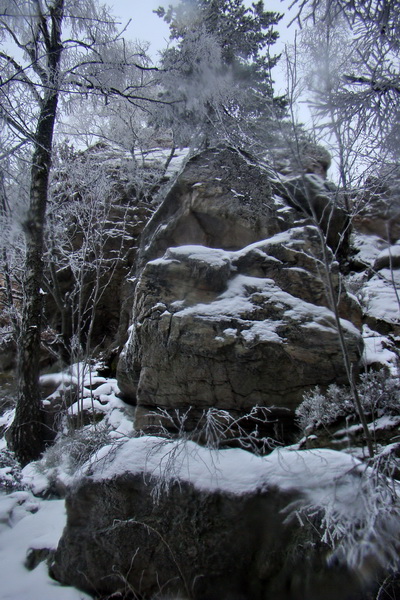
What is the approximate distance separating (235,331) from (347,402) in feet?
5.43

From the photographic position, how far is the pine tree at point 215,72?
7.36m

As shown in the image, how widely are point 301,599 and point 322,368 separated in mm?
3150

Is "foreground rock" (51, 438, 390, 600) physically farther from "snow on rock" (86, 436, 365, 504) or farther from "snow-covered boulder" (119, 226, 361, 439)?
"snow-covered boulder" (119, 226, 361, 439)

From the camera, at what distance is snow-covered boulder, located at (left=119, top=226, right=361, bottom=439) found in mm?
5359

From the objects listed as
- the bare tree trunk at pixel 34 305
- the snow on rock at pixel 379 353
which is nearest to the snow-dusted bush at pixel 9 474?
the bare tree trunk at pixel 34 305

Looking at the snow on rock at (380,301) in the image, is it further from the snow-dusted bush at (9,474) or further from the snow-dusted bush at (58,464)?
the snow-dusted bush at (9,474)

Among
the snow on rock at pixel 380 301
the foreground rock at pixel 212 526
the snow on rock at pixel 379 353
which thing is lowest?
the foreground rock at pixel 212 526

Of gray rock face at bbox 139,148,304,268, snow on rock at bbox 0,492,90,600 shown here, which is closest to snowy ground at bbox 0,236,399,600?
snow on rock at bbox 0,492,90,600

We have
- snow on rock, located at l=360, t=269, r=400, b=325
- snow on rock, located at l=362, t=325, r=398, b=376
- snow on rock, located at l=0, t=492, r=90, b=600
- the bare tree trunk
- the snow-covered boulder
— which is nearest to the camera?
snow on rock, located at l=0, t=492, r=90, b=600

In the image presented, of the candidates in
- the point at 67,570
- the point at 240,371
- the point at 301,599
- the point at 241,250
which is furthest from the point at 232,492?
the point at 241,250

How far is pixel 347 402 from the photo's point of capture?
482 cm

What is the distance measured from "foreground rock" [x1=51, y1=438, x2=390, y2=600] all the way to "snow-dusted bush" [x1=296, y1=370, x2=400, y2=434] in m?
1.84

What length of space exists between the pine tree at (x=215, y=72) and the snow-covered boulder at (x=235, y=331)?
77.4 inches

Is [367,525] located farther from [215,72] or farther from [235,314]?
[215,72]
